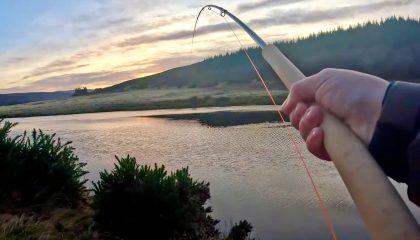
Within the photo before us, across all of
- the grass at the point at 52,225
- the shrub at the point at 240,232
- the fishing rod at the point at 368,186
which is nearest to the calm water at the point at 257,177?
the shrub at the point at 240,232

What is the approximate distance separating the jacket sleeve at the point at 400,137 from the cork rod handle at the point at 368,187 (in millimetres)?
78

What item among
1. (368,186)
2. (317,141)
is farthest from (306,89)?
(368,186)

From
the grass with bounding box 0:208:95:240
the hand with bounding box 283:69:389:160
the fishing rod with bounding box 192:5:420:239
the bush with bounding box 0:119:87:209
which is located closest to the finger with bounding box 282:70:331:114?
the hand with bounding box 283:69:389:160

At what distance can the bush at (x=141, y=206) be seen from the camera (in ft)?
23.3

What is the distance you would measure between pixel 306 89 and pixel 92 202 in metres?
6.50

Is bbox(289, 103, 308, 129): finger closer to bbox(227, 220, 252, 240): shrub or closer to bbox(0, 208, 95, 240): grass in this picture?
bbox(0, 208, 95, 240): grass

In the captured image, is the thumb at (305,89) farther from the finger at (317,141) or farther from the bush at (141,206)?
the bush at (141,206)

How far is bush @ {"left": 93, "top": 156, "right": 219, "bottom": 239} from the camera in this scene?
280 inches

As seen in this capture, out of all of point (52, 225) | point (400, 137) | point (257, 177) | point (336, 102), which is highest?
point (336, 102)

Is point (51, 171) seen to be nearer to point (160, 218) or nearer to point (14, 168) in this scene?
point (14, 168)

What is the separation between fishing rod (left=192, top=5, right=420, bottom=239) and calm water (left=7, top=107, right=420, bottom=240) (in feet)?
26.0

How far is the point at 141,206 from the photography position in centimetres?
715

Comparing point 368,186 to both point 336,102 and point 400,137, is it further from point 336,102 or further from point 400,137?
point 336,102

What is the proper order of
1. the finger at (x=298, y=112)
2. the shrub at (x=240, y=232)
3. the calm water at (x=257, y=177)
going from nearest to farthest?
the finger at (x=298, y=112), the shrub at (x=240, y=232), the calm water at (x=257, y=177)
